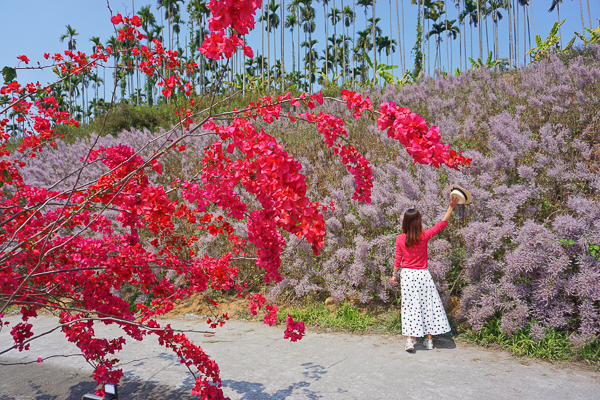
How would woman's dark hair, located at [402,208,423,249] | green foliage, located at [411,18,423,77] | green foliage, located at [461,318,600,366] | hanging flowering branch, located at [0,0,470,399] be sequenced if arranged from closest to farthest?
hanging flowering branch, located at [0,0,470,399] < green foliage, located at [461,318,600,366] < woman's dark hair, located at [402,208,423,249] < green foliage, located at [411,18,423,77]

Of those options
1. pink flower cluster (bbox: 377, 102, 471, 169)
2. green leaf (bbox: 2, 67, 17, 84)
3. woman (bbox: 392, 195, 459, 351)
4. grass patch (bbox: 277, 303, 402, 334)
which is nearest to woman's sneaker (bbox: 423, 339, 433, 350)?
woman (bbox: 392, 195, 459, 351)

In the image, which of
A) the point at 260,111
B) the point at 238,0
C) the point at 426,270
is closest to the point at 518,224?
the point at 426,270

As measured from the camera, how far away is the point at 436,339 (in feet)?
13.7

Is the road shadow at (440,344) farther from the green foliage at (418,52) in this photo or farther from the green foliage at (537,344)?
the green foliage at (418,52)

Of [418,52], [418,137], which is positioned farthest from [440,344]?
[418,52]

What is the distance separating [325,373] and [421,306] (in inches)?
58.3

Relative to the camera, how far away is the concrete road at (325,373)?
9.21ft

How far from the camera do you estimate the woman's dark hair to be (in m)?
4.04

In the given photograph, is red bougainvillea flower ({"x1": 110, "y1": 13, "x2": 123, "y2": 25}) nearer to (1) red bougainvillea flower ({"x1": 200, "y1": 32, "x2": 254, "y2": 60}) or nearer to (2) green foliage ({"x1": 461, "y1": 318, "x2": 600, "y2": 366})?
(1) red bougainvillea flower ({"x1": 200, "y1": 32, "x2": 254, "y2": 60})

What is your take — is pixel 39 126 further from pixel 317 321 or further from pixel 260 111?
pixel 317 321

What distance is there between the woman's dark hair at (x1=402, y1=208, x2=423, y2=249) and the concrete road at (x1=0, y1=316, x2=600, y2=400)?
48.4 inches

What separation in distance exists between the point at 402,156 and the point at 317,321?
9.55ft

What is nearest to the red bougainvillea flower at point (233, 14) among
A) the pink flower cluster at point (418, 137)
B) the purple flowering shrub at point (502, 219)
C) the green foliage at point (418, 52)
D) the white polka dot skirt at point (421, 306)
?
the pink flower cluster at point (418, 137)

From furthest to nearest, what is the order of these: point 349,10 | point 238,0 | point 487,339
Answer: point 349,10 → point 487,339 → point 238,0
